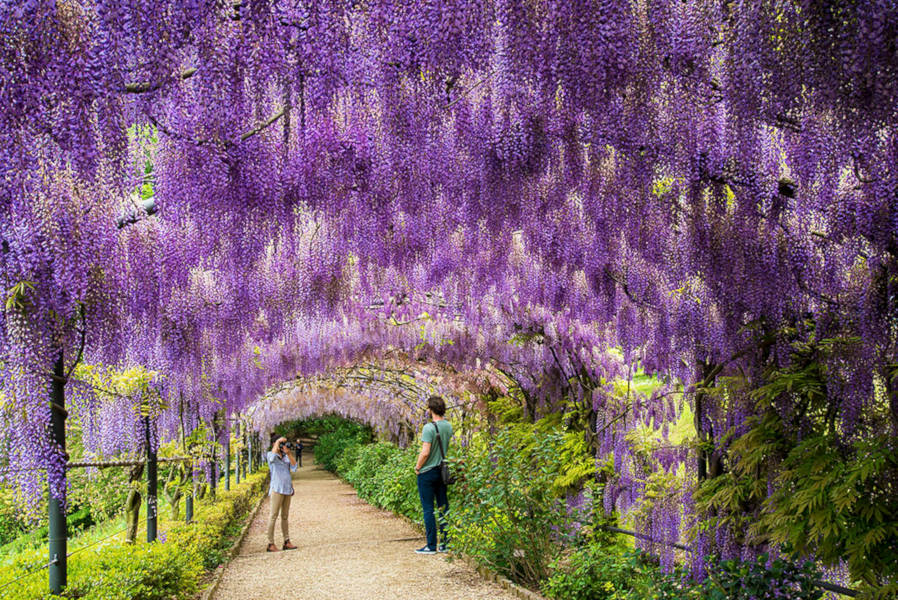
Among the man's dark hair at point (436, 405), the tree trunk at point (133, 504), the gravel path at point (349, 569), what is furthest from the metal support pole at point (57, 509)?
the man's dark hair at point (436, 405)

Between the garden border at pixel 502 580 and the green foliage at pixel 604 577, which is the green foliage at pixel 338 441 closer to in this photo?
the garden border at pixel 502 580

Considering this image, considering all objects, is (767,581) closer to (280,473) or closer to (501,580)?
(501,580)

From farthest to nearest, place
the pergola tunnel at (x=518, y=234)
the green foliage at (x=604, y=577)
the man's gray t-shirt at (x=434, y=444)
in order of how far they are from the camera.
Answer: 1. the man's gray t-shirt at (x=434, y=444)
2. the green foliage at (x=604, y=577)
3. the pergola tunnel at (x=518, y=234)

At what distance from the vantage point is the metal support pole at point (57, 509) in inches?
140

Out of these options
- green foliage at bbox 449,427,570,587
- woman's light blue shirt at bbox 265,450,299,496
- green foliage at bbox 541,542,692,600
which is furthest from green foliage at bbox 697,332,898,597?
woman's light blue shirt at bbox 265,450,299,496

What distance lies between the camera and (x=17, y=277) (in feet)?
10.4

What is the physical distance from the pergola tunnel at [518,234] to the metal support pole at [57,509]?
15 millimetres

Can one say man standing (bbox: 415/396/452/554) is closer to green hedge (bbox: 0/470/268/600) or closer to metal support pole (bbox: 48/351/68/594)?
green hedge (bbox: 0/470/268/600)

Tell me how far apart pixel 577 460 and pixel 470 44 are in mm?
5653

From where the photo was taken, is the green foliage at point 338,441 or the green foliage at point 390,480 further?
the green foliage at point 338,441

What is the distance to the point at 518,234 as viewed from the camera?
6.78 m

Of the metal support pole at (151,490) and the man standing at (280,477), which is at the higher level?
the metal support pole at (151,490)

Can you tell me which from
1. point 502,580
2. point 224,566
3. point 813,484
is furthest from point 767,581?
point 224,566

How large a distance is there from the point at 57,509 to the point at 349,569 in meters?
3.92
